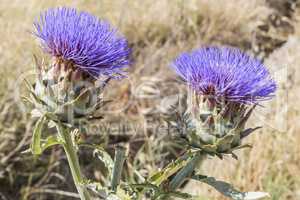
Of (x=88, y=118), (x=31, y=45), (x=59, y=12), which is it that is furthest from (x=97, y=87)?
(x=31, y=45)

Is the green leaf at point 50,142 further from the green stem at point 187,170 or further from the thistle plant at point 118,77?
the green stem at point 187,170

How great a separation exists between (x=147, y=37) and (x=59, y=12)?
3.32 m

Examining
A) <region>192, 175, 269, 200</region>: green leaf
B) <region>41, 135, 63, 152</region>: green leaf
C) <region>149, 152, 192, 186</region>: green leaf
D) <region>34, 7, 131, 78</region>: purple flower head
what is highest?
<region>34, 7, 131, 78</region>: purple flower head

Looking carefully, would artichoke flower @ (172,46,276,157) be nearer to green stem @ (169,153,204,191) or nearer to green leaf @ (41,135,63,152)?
green stem @ (169,153,204,191)

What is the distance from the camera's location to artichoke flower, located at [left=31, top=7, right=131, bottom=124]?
Answer: 1.58 m

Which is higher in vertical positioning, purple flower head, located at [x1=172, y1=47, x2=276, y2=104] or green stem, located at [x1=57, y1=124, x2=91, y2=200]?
purple flower head, located at [x1=172, y1=47, x2=276, y2=104]

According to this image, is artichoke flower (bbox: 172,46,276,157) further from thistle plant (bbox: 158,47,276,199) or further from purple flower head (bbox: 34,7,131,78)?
purple flower head (bbox: 34,7,131,78)

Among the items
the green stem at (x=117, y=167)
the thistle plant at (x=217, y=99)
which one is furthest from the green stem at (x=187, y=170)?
the green stem at (x=117, y=167)

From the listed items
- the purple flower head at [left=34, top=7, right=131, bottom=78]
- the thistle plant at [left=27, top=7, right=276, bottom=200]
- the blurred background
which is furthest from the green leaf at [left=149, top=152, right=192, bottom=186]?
the blurred background

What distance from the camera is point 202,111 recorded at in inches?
66.2

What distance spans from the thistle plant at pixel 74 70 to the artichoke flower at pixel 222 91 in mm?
219

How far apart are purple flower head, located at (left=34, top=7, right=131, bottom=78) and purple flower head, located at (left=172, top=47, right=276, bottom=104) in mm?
198

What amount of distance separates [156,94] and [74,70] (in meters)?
2.58

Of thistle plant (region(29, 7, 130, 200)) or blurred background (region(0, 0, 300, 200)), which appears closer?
thistle plant (region(29, 7, 130, 200))
